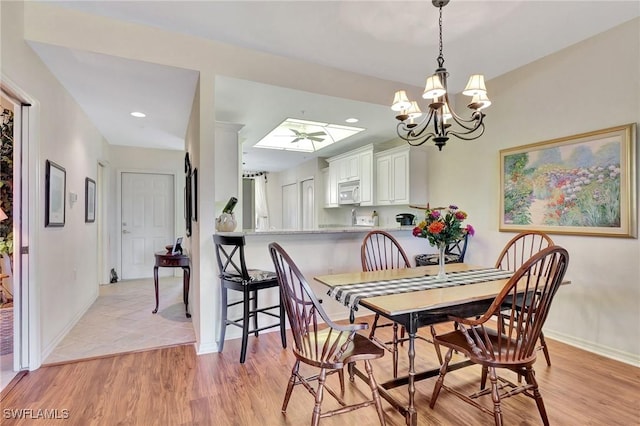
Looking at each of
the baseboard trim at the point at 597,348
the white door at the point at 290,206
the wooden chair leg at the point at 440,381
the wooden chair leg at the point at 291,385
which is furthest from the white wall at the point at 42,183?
the white door at the point at 290,206

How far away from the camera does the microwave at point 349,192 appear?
5.37 m

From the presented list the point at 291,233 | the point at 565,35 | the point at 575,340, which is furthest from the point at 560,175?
the point at 291,233

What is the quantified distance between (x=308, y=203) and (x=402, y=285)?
5435mm

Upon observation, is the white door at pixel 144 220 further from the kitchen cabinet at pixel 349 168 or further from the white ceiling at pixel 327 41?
the kitchen cabinet at pixel 349 168

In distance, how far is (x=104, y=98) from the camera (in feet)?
11.3

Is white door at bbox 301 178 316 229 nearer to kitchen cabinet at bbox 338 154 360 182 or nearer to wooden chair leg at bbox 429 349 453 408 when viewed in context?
kitchen cabinet at bbox 338 154 360 182

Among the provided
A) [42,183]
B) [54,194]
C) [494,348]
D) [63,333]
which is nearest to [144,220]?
[63,333]

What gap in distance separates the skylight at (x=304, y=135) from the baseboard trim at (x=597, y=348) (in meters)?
3.25

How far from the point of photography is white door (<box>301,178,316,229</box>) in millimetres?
7172

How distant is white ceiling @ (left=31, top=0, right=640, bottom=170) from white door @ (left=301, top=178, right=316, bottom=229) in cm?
339

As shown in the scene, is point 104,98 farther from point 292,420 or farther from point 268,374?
point 292,420

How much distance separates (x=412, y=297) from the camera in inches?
70.5

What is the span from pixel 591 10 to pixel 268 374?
11.7ft

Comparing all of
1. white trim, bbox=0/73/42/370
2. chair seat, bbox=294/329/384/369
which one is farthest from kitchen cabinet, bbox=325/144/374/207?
white trim, bbox=0/73/42/370
